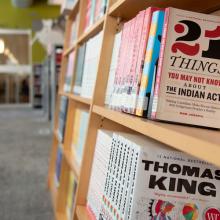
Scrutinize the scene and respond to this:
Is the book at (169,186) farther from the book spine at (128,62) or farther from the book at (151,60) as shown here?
the book spine at (128,62)

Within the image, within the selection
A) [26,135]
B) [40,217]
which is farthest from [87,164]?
[26,135]

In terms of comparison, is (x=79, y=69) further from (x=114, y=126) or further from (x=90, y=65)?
(x=114, y=126)

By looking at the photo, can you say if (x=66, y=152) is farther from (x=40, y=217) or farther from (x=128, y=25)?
(x=128, y=25)

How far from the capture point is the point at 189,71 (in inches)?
33.3

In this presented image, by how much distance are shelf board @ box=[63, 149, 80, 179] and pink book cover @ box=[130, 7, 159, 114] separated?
758 millimetres

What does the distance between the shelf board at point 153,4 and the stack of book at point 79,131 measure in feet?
2.46

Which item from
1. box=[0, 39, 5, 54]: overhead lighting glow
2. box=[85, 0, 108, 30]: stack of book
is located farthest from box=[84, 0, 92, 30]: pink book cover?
box=[0, 39, 5, 54]: overhead lighting glow

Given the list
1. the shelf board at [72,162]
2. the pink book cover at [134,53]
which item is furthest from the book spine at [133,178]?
the shelf board at [72,162]

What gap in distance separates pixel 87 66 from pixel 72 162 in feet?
1.86

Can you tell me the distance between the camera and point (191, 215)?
83cm

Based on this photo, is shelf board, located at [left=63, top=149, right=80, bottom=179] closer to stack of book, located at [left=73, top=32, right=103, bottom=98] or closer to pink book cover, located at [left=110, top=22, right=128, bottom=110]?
stack of book, located at [left=73, top=32, right=103, bottom=98]

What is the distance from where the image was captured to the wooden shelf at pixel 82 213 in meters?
1.29

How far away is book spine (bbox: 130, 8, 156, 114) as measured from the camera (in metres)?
0.96

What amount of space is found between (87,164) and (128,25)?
65 cm
